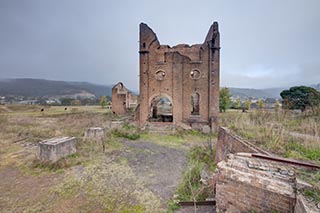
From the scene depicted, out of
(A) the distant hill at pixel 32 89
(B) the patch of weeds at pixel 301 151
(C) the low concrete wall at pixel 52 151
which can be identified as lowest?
(C) the low concrete wall at pixel 52 151

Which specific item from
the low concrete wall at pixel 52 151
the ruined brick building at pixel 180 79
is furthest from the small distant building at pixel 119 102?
the low concrete wall at pixel 52 151

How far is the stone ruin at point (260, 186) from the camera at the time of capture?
2.71m

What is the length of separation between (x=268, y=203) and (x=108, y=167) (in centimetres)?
574

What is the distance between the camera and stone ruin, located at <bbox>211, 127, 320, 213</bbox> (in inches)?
107

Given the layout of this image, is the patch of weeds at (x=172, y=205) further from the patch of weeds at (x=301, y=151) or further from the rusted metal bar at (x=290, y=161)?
the patch of weeds at (x=301, y=151)

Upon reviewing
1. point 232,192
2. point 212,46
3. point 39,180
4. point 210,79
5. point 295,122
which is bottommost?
point 39,180

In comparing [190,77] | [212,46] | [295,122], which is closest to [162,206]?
[295,122]

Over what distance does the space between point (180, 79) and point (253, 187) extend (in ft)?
40.6

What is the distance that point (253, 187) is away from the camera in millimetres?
3125

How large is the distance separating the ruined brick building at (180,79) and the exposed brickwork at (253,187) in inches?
435

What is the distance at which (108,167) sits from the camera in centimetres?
687

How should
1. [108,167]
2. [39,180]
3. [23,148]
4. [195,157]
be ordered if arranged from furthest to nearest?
[23,148] < [195,157] < [108,167] < [39,180]

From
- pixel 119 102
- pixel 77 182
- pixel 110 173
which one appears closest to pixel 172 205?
pixel 110 173

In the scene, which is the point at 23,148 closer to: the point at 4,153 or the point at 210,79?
the point at 4,153
